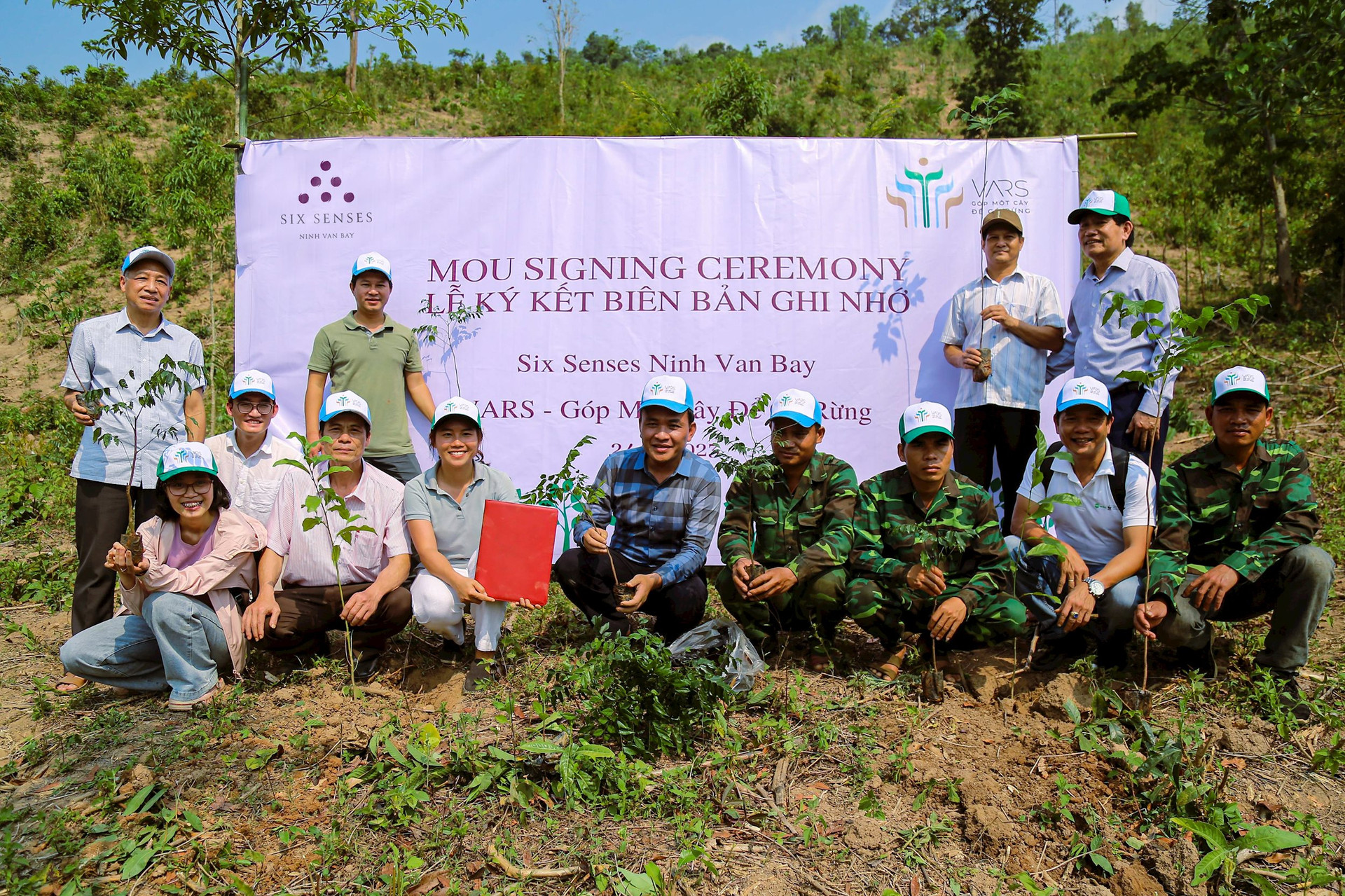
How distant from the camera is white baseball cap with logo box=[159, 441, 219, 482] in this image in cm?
324

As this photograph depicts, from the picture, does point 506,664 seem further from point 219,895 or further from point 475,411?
point 219,895

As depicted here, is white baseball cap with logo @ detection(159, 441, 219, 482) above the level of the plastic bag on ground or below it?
above

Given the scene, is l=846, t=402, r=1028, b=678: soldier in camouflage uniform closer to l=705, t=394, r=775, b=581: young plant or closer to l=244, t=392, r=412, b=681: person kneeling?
l=705, t=394, r=775, b=581: young plant

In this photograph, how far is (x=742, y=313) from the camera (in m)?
4.77

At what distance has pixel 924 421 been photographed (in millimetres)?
3330

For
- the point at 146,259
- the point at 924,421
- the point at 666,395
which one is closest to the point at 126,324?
the point at 146,259

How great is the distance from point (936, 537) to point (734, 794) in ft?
3.88

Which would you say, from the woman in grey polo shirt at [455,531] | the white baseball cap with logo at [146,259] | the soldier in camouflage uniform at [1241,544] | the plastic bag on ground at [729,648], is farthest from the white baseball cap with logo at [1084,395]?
the white baseball cap with logo at [146,259]

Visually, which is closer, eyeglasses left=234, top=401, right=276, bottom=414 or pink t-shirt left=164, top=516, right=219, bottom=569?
pink t-shirt left=164, top=516, right=219, bottom=569

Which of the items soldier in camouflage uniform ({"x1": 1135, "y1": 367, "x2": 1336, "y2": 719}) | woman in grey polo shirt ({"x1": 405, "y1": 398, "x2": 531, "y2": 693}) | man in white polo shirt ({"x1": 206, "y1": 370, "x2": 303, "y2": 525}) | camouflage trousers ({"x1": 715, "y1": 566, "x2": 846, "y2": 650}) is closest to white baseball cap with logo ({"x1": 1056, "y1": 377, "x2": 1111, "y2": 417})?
soldier in camouflage uniform ({"x1": 1135, "y1": 367, "x2": 1336, "y2": 719})

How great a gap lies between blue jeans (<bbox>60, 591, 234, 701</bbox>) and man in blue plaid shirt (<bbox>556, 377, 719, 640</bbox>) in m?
1.37

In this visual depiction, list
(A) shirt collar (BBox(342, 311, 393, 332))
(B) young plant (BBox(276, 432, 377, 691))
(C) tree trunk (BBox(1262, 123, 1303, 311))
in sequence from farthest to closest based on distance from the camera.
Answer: (C) tree trunk (BBox(1262, 123, 1303, 311))
(A) shirt collar (BBox(342, 311, 393, 332))
(B) young plant (BBox(276, 432, 377, 691))

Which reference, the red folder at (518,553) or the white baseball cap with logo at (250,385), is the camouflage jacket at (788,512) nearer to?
the red folder at (518,553)

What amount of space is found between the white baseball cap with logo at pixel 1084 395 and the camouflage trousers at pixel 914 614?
0.77 m
